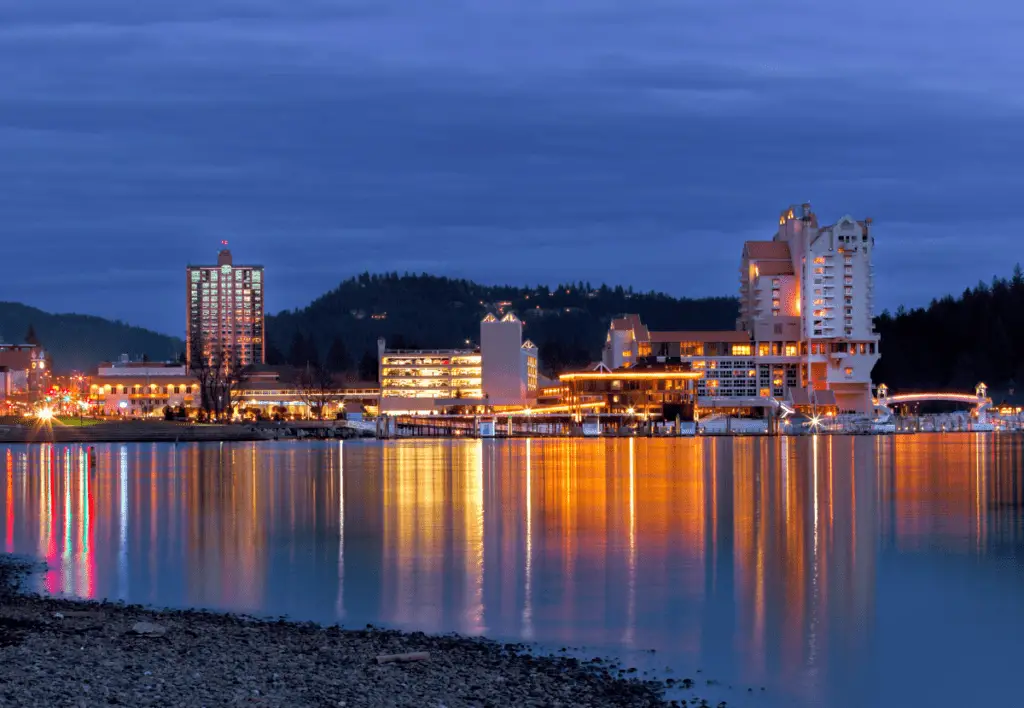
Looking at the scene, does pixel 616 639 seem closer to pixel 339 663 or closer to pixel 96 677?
pixel 339 663

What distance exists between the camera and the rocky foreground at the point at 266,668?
12031 mm

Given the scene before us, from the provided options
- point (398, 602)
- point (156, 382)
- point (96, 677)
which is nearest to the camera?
point (96, 677)

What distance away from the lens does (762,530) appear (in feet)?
102

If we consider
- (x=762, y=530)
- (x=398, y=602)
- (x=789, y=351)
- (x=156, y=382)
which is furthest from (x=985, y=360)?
(x=398, y=602)

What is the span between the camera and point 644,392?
140250 millimetres

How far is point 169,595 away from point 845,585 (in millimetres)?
11566

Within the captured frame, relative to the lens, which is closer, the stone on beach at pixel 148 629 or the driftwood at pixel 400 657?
the driftwood at pixel 400 657

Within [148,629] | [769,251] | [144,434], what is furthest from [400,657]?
[769,251]

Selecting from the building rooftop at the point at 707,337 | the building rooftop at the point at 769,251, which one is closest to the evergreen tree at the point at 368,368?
the building rooftop at the point at 707,337

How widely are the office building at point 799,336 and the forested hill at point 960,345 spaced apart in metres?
21.6

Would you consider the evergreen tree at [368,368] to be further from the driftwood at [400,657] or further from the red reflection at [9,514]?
the driftwood at [400,657]

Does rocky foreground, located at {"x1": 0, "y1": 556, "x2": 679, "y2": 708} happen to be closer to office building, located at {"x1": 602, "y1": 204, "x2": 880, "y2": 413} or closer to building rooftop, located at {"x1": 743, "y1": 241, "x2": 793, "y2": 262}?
office building, located at {"x1": 602, "y1": 204, "x2": 880, "y2": 413}

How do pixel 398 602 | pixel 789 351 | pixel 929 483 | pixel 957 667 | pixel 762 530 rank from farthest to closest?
pixel 789 351 < pixel 929 483 < pixel 762 530 < pixel 398 602 < pixel 957 667

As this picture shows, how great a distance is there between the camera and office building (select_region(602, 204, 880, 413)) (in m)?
145
